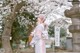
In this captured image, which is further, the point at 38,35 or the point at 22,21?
the point at 22,21

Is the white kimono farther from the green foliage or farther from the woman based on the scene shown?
the green foliage

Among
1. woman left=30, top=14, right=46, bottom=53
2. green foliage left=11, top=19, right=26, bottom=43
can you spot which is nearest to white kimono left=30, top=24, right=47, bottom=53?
woman left=30, top=14, right=46, bottom=53

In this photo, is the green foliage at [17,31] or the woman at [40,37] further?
the green foliage at [17,31]

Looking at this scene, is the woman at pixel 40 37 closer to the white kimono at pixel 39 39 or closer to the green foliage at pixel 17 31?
the white kimono at pixel 39 39

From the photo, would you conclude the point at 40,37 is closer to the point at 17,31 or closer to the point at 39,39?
the point at 39,39

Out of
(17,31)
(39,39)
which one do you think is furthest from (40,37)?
(17,31)

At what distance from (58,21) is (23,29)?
4.44 meters

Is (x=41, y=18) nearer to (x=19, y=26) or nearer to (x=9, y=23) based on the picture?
(x=9, y=23)

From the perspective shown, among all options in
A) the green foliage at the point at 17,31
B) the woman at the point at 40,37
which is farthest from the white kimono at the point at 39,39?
the green foliage at the point at 17,31

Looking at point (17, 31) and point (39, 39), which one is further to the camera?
point (17, 31)

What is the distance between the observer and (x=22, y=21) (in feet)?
66.4

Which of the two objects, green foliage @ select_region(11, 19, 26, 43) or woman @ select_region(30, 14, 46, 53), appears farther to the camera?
green foliage @ select_region(11, 19, 26, 43)

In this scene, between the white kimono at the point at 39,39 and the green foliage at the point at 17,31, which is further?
the green foliage at the point at 17,31

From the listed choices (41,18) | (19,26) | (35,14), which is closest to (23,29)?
(19,26)
